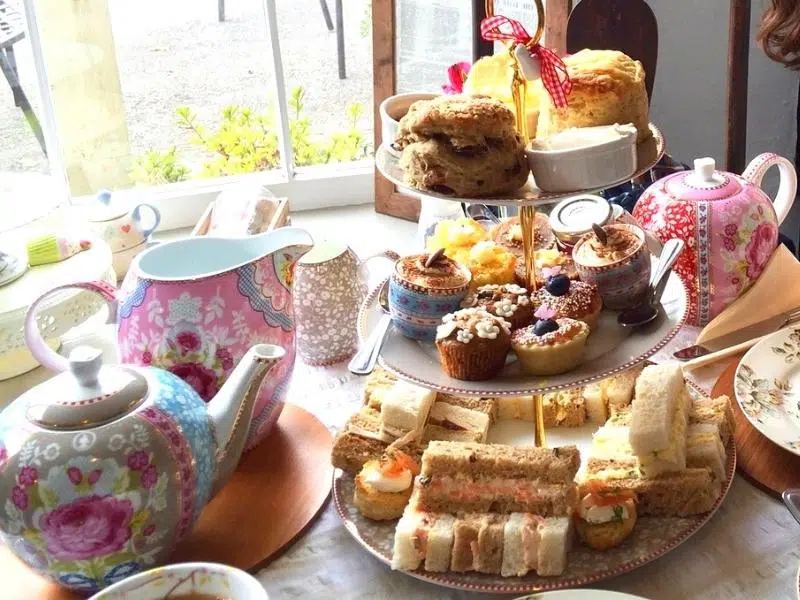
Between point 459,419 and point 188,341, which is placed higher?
point 188,341

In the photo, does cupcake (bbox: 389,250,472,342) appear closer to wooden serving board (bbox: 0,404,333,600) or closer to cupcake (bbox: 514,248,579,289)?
cupcake (bbox: 514,248,579,289)

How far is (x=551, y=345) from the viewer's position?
86cm

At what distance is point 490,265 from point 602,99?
9.1 inches

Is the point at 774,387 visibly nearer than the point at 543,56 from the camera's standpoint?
No

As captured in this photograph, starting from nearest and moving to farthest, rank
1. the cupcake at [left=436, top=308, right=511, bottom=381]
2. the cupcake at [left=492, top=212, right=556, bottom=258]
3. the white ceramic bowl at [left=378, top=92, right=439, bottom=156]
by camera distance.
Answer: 1. the cupcake at [left=436, top=308, right=511, bottom=381]
2. the white ceramic bowl at [left=378, top=92, right=439, bottom=156]
3. the cupcake at [left=492, top=212, right=556, bottom=258]

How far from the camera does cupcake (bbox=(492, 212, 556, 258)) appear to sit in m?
1.19

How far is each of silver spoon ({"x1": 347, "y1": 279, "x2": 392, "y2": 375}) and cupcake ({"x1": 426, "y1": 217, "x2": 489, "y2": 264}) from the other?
194 millimetres

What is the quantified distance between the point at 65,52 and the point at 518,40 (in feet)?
3.61

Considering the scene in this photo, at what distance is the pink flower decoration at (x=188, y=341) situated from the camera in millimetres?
983

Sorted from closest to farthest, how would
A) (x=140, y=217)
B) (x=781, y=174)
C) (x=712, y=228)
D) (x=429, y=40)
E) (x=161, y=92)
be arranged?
(x=712, y=228), (x=781, y=174), (x=140, y=217), (x=429, y=40), (x=161, y=92)

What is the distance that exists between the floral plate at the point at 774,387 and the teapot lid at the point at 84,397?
664 millimetres

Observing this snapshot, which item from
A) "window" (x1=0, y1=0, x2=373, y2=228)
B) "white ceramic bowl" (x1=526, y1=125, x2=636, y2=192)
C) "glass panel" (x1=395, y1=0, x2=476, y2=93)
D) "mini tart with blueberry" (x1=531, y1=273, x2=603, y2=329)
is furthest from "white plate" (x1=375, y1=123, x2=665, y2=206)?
"window" (x1=0, y1=0, x2=373, y2=228)

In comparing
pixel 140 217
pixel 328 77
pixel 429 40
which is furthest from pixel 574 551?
pixel 328 77

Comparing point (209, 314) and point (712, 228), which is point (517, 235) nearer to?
point (712, 228)
